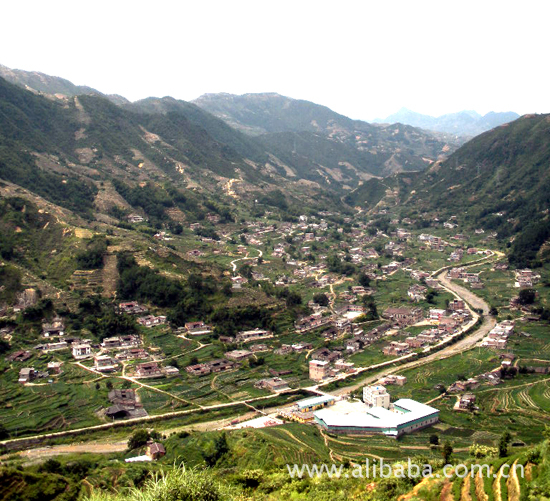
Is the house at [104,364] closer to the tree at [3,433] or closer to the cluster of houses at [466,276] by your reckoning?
the tree at [3,433]

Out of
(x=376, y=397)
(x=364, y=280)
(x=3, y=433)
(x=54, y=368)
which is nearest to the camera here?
(x=3, y=433)

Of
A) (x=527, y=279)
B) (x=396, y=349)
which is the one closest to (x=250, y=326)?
(x=396, y=349)

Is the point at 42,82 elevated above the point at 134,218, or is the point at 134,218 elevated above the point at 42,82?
the point at 42,82

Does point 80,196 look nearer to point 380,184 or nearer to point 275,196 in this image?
point 275,196

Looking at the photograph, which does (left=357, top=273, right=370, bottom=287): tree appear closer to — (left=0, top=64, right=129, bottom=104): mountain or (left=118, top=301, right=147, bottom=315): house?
(left=118, top=301, right=147, bottom=315): house

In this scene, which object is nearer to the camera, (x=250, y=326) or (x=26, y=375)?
(x=26, y=375)

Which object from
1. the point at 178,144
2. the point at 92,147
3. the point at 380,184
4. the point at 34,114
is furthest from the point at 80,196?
the point at 380,184

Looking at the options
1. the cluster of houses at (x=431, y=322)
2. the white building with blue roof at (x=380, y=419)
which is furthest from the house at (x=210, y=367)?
the cluster of houses at (x=431, y=322)

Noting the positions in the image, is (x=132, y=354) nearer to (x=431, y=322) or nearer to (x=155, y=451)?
(x=155, y=451)

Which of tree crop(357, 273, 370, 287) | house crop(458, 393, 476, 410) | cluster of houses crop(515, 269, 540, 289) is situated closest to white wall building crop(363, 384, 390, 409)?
house crop(458, 393, 476, 410)
